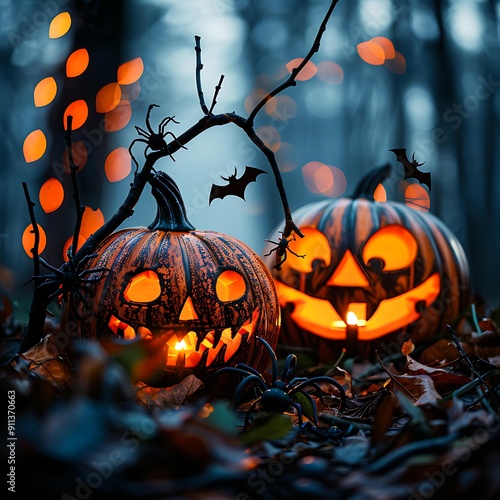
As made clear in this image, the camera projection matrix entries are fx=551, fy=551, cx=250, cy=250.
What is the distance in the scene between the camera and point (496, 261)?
6777 millimetres

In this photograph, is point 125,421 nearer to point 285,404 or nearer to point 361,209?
point 285,404

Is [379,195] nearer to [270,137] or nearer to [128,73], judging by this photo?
[128,73]

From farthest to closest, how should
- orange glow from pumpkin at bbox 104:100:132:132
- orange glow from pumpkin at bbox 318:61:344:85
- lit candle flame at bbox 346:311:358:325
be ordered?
orange glow from pumpkin at bbox 318:61:344:85 < orange glow from pumpkin at bbox 104:100:132:132 < lit candle flame at bbox 346:311:358:325

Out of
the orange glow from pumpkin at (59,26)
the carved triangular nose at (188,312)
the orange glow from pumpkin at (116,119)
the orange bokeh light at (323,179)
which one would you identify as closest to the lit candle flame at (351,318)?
the carved triangular nose at (188,312)

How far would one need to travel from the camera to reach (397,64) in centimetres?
596

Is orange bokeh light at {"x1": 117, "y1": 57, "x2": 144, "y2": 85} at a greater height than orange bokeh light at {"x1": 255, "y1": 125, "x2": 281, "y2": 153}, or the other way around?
orange bokeh light at {"x1": 117, "y1": 57, "x2": 144, "y2": 85}

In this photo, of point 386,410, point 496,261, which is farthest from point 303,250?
point 496,261

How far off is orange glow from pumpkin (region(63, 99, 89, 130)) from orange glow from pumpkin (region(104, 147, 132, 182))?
1.08ft

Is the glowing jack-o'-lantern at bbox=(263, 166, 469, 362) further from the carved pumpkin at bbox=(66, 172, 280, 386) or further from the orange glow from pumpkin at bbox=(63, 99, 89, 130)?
the orange glow from pumpkin at bbox=(63, 99, 89, 130)

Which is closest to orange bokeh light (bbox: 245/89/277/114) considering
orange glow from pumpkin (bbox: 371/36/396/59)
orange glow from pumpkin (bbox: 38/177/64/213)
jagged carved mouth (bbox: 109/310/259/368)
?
orange glow from pumpkin (bbox: 371/36/396/59)

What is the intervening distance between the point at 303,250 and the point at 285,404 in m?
1.09

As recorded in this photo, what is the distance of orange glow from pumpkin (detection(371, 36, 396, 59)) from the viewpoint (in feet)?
19.1

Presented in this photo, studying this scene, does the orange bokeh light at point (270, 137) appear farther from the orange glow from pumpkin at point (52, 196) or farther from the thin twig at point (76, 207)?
the thin twig at point (76, 207)

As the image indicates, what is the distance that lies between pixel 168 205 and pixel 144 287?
0.23 meters
